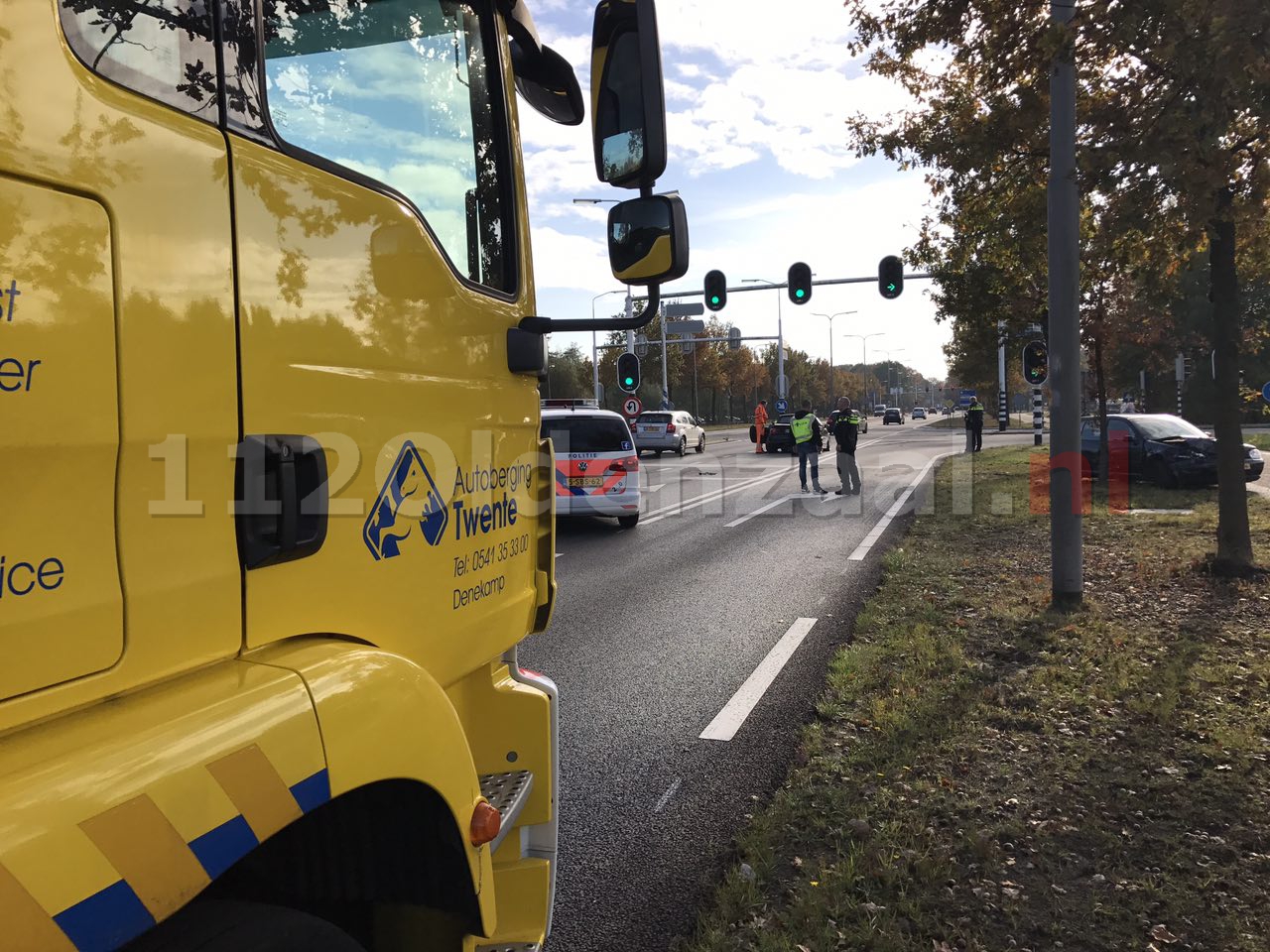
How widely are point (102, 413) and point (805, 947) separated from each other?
2668mm

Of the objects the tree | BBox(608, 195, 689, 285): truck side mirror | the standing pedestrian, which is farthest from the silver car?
BBox(608, 195, 689, 285): truck side mirror

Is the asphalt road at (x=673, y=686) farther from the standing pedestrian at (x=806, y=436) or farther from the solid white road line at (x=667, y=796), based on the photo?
the standing pedestrian at (x=806, y=436)

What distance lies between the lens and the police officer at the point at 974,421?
29969 mm

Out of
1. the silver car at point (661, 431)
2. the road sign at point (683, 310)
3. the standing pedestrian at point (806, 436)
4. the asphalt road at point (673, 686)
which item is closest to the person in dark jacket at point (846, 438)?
the standing pedestrian at point (806, 436)

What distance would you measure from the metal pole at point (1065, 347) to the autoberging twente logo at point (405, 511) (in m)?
6.54

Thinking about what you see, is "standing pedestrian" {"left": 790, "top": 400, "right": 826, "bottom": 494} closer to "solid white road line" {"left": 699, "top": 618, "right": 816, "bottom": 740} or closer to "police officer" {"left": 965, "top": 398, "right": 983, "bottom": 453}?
"solid white road line" {"left": 699, "top": 618, "right": 816, "bottom": 740}

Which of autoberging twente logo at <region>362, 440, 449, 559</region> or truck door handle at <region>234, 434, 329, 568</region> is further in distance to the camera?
autoberging twente logo at <region>362, 440, 449, 559</region>

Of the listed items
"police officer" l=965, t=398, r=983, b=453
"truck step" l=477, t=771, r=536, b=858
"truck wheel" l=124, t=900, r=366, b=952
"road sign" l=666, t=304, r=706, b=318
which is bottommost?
"truck step" l=477, t=771, r=536, b=858

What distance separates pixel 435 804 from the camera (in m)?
1.83

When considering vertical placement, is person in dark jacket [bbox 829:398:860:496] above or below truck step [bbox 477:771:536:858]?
above

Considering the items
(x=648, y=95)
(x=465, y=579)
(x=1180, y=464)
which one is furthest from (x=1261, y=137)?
(x=1180, y=464)

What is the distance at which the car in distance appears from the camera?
55.5ft

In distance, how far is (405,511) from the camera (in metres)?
2.00

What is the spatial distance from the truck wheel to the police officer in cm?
3050
